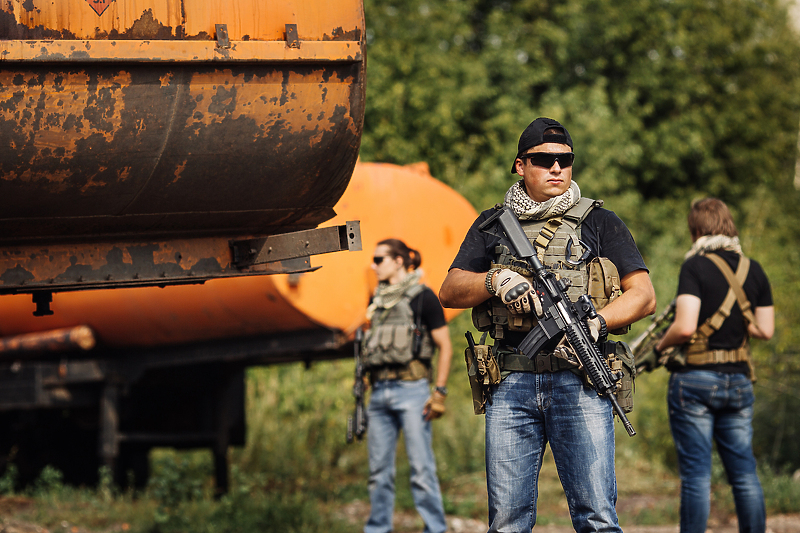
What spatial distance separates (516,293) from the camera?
10.4 feet

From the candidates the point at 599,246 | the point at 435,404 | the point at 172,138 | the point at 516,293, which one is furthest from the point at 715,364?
the point at 172,138

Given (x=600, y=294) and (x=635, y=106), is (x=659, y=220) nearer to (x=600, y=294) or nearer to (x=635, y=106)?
(x=635, y=106)

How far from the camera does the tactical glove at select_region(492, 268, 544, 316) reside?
10.4 ft

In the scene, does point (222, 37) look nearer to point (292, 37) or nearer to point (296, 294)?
point (292, 37)

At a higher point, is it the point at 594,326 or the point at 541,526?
the point at 594,326

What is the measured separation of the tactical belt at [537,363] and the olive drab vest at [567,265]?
10 cm

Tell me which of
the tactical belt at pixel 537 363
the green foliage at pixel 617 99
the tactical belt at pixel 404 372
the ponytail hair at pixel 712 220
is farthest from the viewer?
the green foliage at pixel 617 99

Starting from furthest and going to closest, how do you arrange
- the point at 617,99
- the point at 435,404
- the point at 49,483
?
the point at 617,99, the point at 49,483, the point at 435,404

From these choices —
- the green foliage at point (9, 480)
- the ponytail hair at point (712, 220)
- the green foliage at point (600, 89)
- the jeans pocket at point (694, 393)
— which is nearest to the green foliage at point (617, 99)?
the green foliage at point (600, 89)

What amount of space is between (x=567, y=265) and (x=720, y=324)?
1803mm

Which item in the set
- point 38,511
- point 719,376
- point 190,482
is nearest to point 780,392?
point 719,376

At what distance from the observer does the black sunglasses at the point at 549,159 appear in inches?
135

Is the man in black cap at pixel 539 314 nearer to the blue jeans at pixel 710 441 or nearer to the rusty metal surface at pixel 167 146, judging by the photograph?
the rusty metal surface at pixel 167 146

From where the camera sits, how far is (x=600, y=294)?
3387 mm
